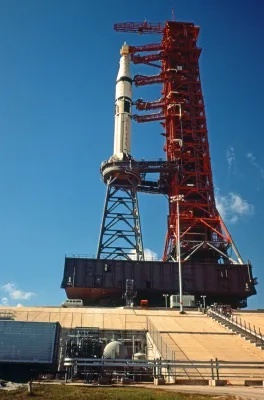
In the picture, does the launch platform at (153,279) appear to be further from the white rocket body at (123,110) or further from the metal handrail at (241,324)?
the white rocket body at (123,110)

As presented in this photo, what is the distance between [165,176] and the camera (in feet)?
272

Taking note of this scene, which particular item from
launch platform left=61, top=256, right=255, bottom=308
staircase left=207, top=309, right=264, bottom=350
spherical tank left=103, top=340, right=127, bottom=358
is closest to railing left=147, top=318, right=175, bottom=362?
spherical tank left=103, top=340, right=127, bottom=358

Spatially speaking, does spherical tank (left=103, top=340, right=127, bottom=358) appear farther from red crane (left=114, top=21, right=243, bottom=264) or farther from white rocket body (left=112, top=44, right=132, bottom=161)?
white rocket body (left=112, top=44, right=132, bottom=161)

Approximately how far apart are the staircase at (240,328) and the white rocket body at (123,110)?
39.1 m

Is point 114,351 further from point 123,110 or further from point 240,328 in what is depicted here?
point 123,110

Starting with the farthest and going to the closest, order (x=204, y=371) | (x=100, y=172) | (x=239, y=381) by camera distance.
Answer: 1. (x=100, y=172)
2. (x=204, y=371)
3. (x=239, y=381)

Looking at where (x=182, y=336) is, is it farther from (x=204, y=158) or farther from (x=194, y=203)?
(x=204, y=158)

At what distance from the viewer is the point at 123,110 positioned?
84.8 meters

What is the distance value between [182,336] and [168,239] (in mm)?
47662

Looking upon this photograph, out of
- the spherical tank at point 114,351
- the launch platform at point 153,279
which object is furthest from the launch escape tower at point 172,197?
the spherical tank at point 114,351

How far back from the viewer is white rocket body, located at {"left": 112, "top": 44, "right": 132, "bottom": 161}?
81.2 metres

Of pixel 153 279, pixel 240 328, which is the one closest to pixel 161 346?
pixel 240 328

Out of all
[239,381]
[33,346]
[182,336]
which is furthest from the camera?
[182,336]

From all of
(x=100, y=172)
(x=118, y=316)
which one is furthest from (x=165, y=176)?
(x=118, y=316)
